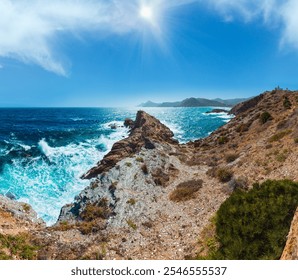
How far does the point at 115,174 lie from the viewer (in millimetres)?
25484

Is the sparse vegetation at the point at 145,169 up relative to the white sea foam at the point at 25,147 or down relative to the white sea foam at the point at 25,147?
up

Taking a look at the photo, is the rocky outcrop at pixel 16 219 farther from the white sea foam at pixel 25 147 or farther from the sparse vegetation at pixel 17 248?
the white sea foam at pixel 25 147

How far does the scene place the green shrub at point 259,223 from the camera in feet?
31.4

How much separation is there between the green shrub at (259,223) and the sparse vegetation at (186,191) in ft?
31.5

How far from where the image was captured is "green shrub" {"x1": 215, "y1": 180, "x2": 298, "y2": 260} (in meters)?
9.58

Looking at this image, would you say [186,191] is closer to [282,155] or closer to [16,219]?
[282,155]

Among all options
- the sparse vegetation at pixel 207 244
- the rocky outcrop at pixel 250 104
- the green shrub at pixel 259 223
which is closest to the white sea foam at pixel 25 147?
the sparse vegetation at pixel 207 244

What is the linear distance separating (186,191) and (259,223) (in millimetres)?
11834

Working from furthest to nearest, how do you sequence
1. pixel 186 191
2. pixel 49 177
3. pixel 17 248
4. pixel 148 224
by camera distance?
pixel 49 177 < pixel 186 191 < pixel 148 224 < pixel 17 248

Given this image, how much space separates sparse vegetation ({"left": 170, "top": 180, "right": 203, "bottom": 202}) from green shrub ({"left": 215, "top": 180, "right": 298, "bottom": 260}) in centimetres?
960

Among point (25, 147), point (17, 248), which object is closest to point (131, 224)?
point (17, 248)

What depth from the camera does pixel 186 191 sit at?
21750 mm

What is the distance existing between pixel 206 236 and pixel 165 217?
15.0 feet
